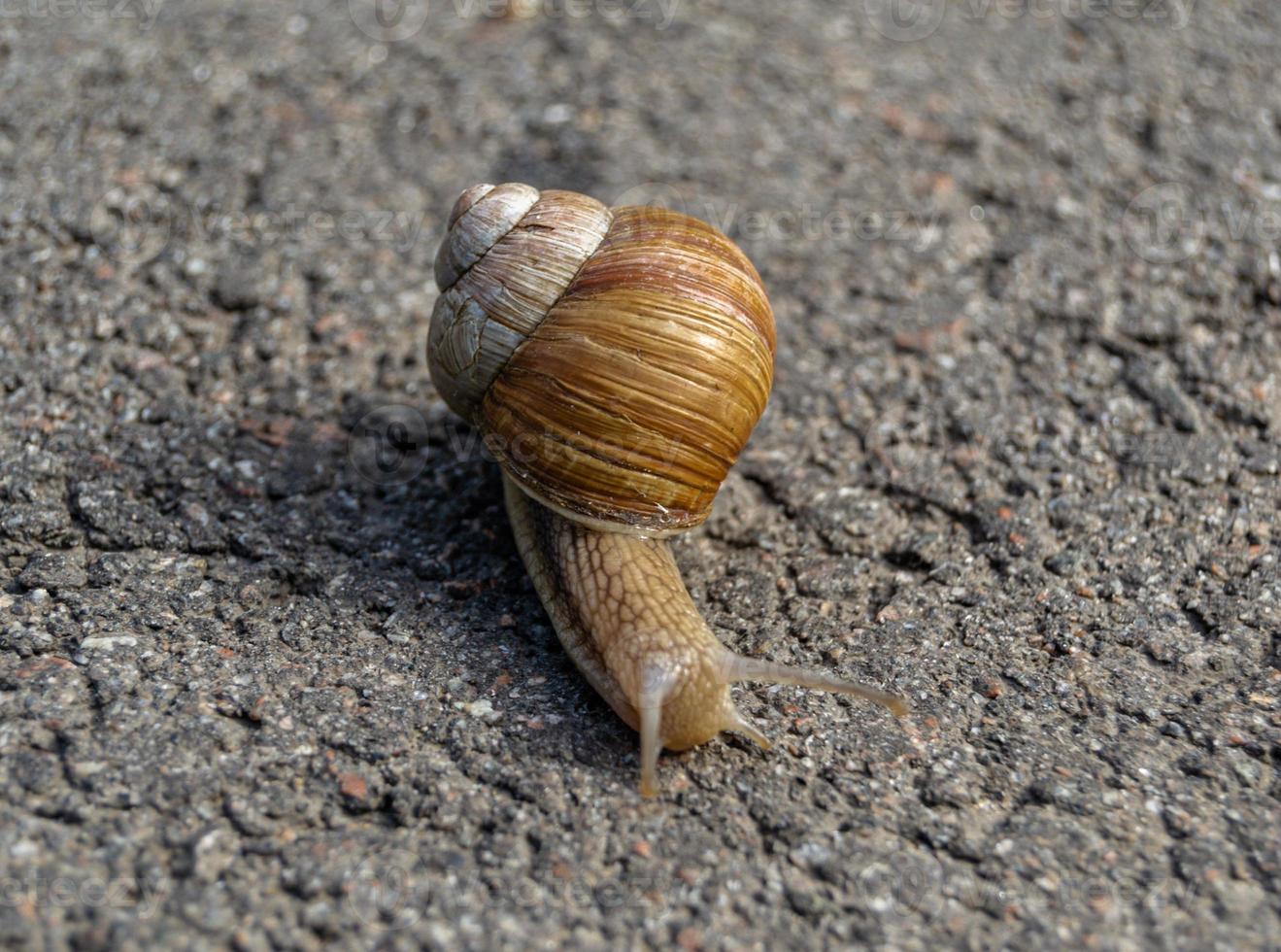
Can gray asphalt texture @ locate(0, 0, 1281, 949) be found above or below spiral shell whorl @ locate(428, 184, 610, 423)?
below

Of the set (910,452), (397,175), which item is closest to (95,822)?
(910,452)
